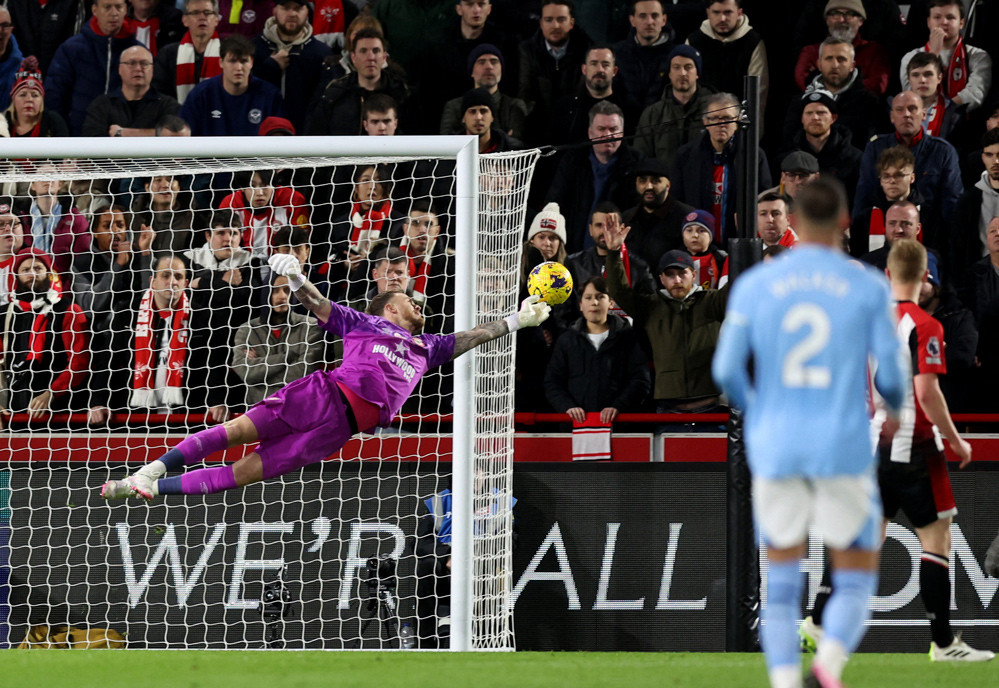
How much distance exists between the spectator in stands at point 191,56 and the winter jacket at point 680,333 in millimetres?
4384

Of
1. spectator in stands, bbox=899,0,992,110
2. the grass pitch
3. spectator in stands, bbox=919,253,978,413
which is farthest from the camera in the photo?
spectator in stands, bbox=899,0,992,110

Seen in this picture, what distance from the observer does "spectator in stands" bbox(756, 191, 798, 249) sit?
894cm

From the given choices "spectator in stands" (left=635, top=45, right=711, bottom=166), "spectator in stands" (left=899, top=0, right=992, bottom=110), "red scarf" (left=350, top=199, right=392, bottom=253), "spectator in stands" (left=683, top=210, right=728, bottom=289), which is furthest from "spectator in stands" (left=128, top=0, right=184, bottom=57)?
"spectator in stands" (left=899, top=0, right=992, bottom=110)

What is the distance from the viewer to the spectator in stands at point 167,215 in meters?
9.54

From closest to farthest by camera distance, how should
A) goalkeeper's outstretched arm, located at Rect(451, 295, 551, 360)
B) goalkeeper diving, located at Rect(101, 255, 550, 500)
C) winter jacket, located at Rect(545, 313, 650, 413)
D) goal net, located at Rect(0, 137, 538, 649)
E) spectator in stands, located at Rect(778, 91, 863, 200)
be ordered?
goalkeeper diving, located at Rect(101, 255, 550, 500)
goalkeeper's outstretched arm, located at Rect(451, 295, 551, 360)
goal net, located at Rect(0, 137, 538, 649)
winter jacket, located at Rect(545, 313, 650, 413)
spectator in stands, located at Rect(778, 91, 863, 200)

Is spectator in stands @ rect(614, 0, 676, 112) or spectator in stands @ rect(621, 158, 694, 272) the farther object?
spectator in stands @ rect(614, 0, 676, 112)

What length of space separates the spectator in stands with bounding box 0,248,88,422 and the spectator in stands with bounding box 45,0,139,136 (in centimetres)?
205

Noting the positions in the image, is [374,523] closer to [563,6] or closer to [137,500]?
[137,500]

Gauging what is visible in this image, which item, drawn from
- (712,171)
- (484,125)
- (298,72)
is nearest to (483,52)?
(484,125)

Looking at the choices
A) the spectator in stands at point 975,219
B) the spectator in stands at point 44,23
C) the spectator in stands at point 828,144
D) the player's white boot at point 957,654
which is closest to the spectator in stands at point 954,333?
the spectator in stands at point 975,219

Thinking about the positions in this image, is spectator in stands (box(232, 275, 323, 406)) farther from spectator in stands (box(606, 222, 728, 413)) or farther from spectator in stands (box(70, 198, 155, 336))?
spectator in stands (box(606, 222, 728, 413))

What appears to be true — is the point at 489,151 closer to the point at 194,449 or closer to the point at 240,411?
the point at 240,411

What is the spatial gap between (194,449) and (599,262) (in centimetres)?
371

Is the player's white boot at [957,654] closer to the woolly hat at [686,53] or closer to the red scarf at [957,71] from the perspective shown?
the woolly hat at [686,53]
